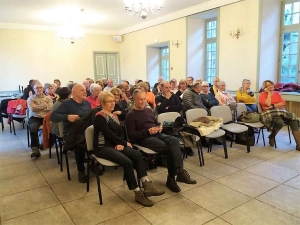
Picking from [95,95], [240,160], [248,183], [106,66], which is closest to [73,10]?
[106,66]

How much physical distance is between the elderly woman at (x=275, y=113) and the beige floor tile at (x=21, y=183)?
345 centimetres

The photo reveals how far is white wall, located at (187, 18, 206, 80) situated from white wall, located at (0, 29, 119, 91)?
4.25 m

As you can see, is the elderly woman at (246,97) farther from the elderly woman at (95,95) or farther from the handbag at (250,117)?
the elderly woman at (95,95)

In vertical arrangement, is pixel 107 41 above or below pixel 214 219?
above

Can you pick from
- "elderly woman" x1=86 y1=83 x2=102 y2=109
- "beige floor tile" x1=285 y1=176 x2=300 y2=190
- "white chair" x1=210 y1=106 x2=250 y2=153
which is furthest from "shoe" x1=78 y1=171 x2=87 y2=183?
"beige floor tile" x1=285 y1=176 x2=300 y2=190

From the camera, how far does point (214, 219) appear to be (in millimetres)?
2135

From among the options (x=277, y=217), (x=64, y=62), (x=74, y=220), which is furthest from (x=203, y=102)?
(x=64, y=62)

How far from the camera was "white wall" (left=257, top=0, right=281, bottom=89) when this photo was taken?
17.8 ft

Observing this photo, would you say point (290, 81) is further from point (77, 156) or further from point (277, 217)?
point (77, 156)

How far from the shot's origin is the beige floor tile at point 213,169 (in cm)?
305

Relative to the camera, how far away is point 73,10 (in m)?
6.93

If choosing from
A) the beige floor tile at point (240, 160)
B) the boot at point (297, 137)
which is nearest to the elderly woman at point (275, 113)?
the boot at point (297, 137)

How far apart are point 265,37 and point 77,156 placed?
4.79 m

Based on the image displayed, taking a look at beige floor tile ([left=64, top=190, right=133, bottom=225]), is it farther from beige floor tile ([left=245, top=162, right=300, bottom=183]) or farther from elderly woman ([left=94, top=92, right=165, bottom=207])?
beige floor tile ([left=245, top=162, right=300, bottom=183])
